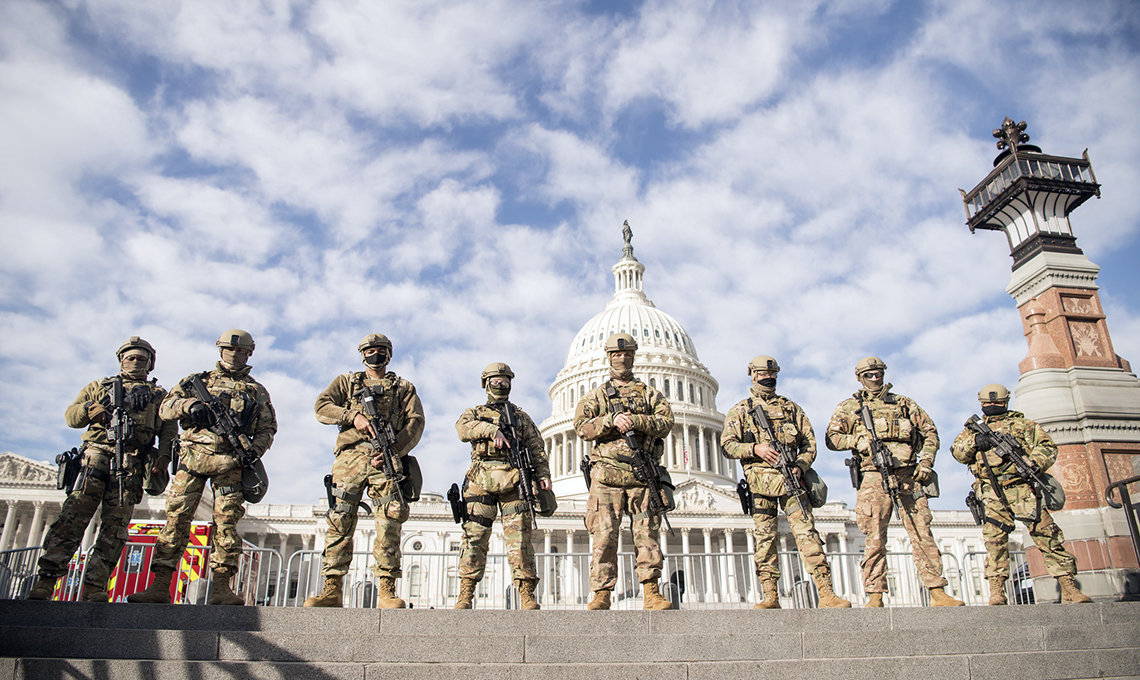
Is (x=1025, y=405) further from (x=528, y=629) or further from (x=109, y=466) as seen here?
(x=109, y=466)

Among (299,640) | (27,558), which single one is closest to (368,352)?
(299,640)

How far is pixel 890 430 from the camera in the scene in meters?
8.70

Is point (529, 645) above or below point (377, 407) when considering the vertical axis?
below

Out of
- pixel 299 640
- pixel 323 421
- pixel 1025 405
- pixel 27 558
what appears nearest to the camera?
pixel 299 640

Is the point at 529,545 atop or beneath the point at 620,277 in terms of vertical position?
beneath

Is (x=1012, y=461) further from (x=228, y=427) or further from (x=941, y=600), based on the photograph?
(x=228, y=427)

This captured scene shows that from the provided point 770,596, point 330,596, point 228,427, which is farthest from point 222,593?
point 770,596

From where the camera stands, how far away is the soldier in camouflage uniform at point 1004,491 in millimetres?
8984

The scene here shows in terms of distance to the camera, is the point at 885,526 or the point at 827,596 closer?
the point at 827,596

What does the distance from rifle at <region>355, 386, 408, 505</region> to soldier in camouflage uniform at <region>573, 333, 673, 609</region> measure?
1818 millimetres

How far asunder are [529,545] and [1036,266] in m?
13.8

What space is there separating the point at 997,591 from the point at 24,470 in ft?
215

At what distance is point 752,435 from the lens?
8.30 meters

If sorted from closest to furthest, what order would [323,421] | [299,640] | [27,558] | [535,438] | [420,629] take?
1. [299,640]
2. [420,629]
3. [323,421]
4. [535,438]
5. [27,558]
